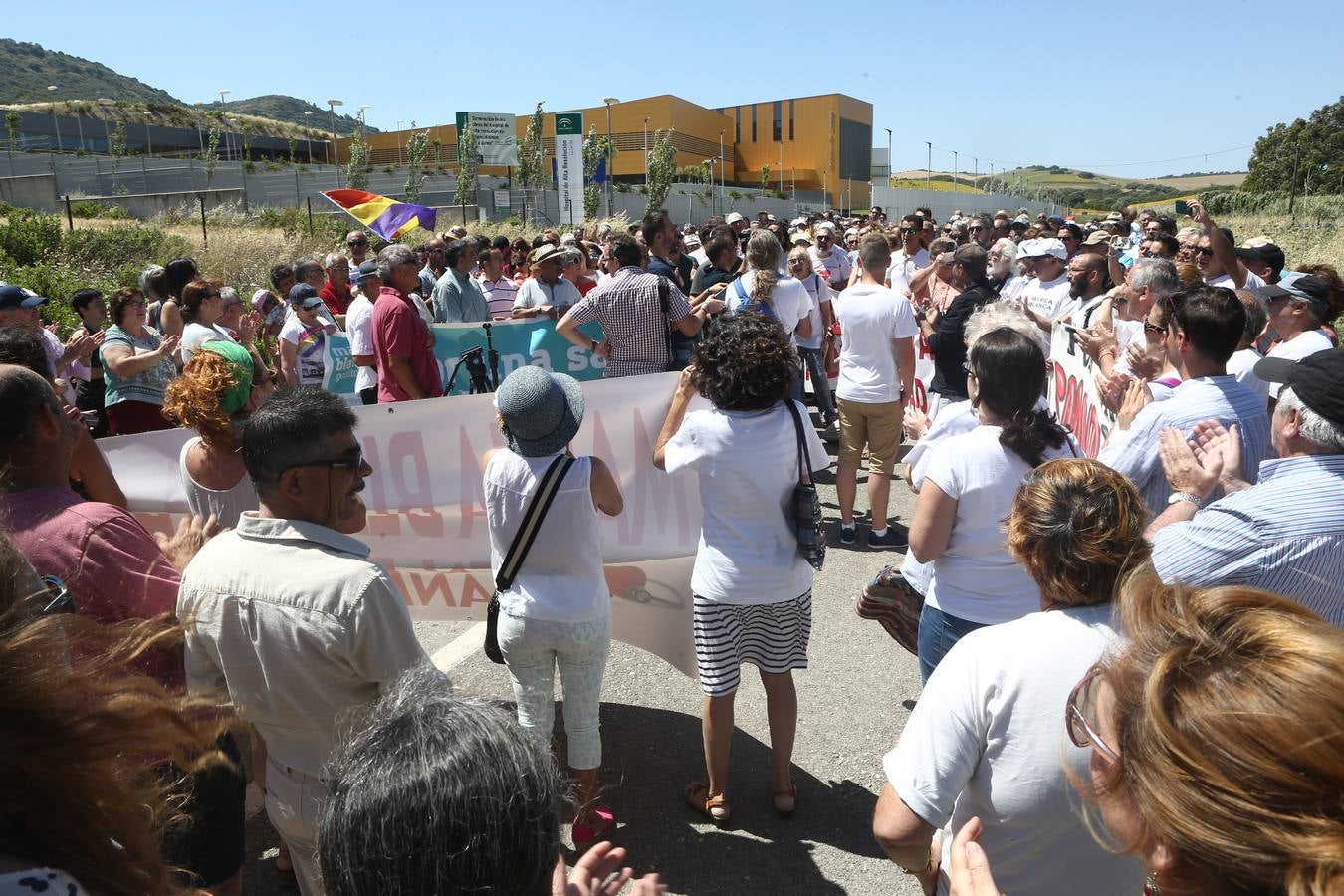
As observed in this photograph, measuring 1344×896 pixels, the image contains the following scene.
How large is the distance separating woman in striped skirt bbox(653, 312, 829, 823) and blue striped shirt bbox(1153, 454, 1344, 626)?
1.34m

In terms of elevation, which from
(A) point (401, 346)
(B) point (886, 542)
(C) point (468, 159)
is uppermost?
(C) point (468, 159)

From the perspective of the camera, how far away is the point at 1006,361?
9.67ft

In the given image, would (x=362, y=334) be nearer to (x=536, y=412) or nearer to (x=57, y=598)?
(x=536, y=412)

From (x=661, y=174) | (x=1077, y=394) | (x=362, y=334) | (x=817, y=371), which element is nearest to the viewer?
(x=1077, y=394)

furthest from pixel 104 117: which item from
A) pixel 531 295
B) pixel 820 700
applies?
pixel 820 700

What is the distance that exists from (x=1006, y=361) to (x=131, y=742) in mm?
2578

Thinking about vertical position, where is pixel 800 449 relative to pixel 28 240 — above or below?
below

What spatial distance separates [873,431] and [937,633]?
374 cm

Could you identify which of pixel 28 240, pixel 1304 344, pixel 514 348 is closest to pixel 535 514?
pixel 1304 344

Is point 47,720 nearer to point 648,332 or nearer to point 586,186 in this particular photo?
point 648,332

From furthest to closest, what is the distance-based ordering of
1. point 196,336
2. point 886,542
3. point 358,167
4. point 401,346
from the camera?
1. point 358,167
2. point 886,542
3. point 401,346
4. point 196,336

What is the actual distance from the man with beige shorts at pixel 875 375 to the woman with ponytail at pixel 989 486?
350 centimetres

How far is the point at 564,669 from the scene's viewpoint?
330 cm

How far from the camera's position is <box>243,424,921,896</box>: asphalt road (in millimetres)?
3312
